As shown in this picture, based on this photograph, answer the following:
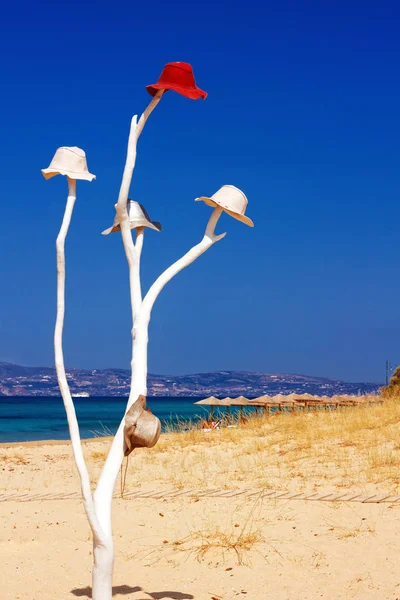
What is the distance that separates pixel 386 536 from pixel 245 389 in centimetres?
18288

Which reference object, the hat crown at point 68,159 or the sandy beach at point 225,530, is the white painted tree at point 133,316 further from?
the sandy beach at point 225,530

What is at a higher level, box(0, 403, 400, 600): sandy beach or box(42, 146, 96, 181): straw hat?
box(42, 146, 96, 181): straw hat

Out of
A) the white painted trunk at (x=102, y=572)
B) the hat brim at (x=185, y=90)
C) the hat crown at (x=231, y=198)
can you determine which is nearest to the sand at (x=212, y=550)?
the white painted trunk at (x=102, y=572)

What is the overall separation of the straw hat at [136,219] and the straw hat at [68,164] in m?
0.33

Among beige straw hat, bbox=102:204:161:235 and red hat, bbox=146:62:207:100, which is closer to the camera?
red hat, bbox=146:62:207:100

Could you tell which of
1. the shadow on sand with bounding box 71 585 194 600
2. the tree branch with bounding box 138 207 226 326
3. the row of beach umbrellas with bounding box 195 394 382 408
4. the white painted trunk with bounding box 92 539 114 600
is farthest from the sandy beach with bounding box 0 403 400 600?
the row of beach umbrellas with bounding box 195 394 382 408

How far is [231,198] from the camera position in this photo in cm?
449

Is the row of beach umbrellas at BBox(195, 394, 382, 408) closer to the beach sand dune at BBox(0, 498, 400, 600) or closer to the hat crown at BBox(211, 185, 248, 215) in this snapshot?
the beach sand dune at BBox(0, 498, 400, 600)

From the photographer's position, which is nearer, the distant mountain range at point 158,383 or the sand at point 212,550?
the sand at point 212,550

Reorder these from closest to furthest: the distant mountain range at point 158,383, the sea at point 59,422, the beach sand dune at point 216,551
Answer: the beach sand dune at point 216,551 → the sea at point 59,422 → the distant mountain range at point 158,383

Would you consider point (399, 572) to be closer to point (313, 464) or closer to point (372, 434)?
point (313, 464)

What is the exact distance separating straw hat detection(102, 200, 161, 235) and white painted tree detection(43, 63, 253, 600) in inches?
1.8

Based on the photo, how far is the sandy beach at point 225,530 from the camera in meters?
5.07

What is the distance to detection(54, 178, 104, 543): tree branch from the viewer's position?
4.04m
